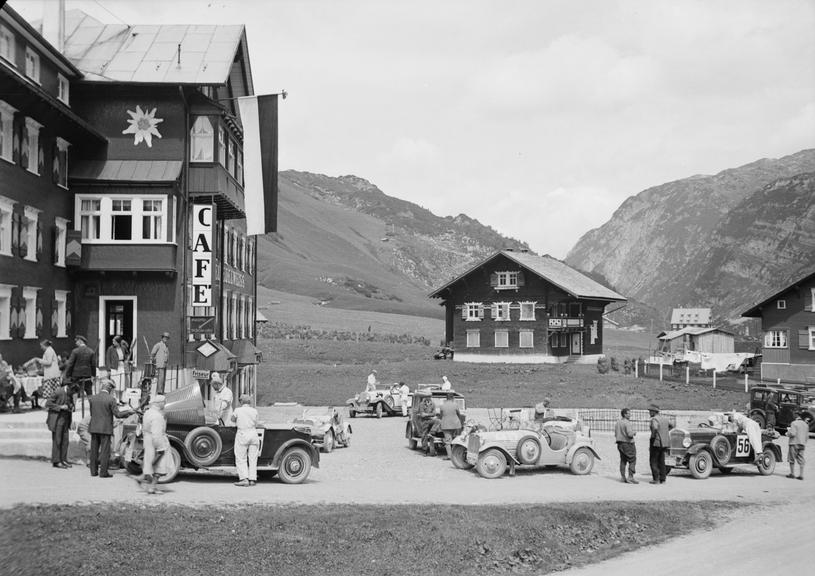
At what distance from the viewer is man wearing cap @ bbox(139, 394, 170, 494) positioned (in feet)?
60.4

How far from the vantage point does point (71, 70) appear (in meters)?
32.8

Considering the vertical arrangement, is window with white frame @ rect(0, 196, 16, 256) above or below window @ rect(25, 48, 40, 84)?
below

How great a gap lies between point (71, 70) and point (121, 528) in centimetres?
2218

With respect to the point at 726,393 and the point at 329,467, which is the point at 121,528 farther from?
the point at 726,393

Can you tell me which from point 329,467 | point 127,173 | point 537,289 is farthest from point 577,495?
point 537,289

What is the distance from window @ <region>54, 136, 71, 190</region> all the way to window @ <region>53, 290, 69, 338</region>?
391 cm

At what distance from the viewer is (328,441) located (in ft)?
93.7

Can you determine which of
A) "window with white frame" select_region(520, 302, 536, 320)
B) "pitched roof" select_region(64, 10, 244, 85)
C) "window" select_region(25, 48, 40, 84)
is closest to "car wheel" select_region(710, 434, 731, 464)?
"pitched roof" select_region(64, 10, 244, 85)

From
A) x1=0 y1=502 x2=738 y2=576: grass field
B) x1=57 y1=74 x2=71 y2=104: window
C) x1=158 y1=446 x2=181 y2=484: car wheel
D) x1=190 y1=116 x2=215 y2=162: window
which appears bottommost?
x1=0 y1=502 x2=738 y2=576: grass field

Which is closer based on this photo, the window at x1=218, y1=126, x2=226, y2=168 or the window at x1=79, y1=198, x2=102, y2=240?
the window at x1=79, y1=198, x2=102, y2=240

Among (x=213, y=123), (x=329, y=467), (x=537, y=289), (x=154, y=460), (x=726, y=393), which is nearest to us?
(x=154, y=460)

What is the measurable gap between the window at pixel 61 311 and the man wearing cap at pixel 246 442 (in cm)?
1504

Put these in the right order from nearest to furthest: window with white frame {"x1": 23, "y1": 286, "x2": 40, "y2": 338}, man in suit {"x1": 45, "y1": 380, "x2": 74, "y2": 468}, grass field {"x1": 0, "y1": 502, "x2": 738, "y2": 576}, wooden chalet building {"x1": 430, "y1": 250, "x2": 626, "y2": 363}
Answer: grass field {"x1": 0, "y1": 502, "x2": 738, "y2": 576}, man in suit {"x1": 45, "y1": 380, "x2": 74, "y2": 468}, window with white frame {"x1": 23, "y1": 286, "x2": 40, "y2": 338}, wooden chalet building {"x1": 430, "y1": 250, "x2": 626, "y2": 363}

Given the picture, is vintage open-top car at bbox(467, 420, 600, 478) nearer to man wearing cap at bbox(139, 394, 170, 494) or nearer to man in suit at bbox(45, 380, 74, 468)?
man wearing cap at bbox(139, 394, 170, 494)
